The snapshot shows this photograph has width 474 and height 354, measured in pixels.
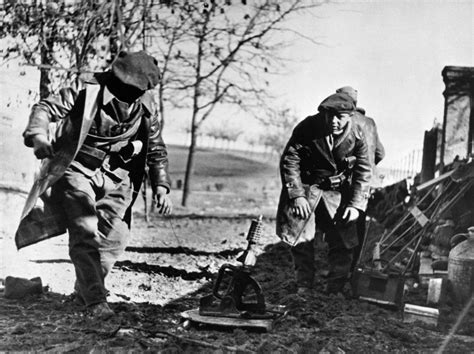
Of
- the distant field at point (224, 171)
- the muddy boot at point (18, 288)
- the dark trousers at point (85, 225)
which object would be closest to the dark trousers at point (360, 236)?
the dark trousers at point (85, 225)

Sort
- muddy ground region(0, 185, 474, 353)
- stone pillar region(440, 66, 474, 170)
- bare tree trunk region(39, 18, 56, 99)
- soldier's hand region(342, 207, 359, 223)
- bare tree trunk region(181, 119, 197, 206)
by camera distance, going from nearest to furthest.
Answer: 1. muddy ground region(0, 185, 474, 353)
2. soldier's hand region(342, 207, 359, 223)
3. bare tree trunk region(39, 18, 56, 99)
4. stone pillar region(440, 66, 474, 170)
5. bare tree trunk region(181, 119, 197, 206)

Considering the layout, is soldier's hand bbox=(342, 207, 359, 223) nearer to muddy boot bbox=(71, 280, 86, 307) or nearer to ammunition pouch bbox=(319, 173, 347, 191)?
ammunition pouch bbox=(319, 173, 347, 191)

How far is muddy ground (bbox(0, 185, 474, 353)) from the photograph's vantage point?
361cm

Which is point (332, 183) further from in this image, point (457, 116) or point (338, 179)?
point (457, 116)

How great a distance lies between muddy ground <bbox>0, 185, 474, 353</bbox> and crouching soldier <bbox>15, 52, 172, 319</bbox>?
1.05 ft

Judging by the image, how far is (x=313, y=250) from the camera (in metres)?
5.31

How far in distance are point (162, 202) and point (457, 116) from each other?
4.26m

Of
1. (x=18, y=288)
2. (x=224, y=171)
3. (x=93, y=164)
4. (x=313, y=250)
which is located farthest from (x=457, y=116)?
(x=224, y=171)

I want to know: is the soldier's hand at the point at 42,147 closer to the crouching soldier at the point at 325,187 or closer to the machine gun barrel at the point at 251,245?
the machine gun barrel at the point at 251,245

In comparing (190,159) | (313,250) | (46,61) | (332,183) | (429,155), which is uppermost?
(46,61)

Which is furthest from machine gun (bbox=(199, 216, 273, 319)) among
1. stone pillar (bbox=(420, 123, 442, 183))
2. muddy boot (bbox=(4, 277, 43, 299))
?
stone pillar (bbox=(420, 123, 442, 183))

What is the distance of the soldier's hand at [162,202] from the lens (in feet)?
14.7

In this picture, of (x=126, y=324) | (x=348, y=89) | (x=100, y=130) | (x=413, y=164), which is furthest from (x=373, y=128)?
(x=413, y=164)

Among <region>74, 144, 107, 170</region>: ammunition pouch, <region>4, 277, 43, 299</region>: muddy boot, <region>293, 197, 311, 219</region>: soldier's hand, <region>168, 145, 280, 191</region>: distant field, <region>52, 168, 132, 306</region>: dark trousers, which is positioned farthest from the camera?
<region>168, 145, 280, 191</region>: distant field
